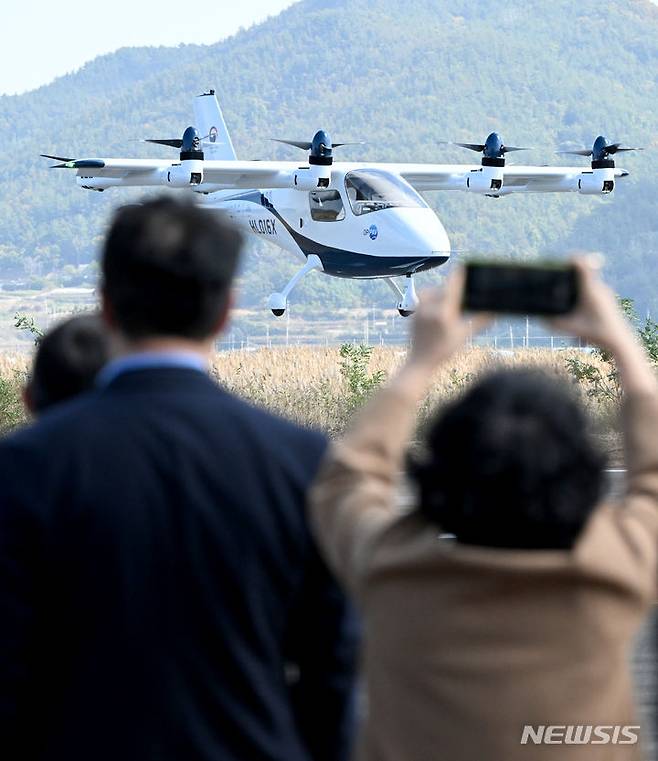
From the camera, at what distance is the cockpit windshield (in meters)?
33.6

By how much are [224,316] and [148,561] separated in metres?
0.47

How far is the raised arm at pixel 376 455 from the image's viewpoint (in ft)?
8.21

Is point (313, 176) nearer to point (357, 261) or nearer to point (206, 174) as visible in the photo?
point (357, 261)

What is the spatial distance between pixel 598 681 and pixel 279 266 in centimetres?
14597

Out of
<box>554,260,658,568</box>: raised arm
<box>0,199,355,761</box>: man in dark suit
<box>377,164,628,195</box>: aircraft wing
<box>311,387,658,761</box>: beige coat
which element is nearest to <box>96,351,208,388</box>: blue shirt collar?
<box>0,199,355,761</box>: man in dark suit

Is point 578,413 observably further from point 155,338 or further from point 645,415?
point 155,338

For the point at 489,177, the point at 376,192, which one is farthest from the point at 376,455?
the point at 489,177

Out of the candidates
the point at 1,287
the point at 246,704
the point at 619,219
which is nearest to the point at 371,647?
the point at 246,704

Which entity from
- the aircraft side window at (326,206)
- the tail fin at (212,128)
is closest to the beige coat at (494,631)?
the aircraft side window at (326,206)

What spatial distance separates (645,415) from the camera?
2.61 m

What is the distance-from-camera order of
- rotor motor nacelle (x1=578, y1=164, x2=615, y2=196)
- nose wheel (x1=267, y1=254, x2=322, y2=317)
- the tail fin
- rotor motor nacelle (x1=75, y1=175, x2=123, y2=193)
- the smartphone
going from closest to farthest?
the smartphone < rotor motor nacelle (x1=75, y1=175, x2=123, y2=193) < nose wheel (x1=267, y1=254, x2=322, y2=317) < rotor motor nacelle (x1=578, y1=164, x2=615, y2=196) < the tail fin

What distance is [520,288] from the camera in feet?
7.97

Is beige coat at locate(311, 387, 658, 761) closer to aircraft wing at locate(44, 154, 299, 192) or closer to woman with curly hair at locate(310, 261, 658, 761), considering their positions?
woman with curly hair at locate(310, 261, 658, 761)

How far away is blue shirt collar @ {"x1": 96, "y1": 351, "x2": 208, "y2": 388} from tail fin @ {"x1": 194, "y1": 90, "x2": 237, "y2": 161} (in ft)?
151
